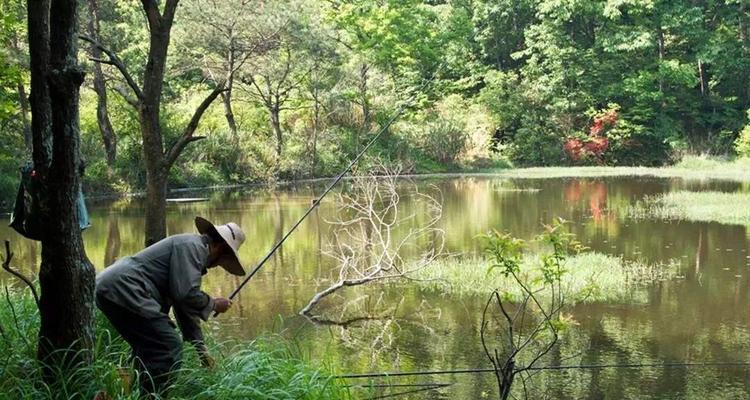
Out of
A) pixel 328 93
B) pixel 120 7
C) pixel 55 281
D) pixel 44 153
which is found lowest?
pixel 55 281

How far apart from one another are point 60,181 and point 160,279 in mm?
649

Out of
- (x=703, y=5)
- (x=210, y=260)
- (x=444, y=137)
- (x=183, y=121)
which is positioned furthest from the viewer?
(x=703, y=5)

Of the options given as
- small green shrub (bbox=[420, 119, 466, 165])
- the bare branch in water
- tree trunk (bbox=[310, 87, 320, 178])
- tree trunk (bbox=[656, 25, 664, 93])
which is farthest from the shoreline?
the bare branch in water

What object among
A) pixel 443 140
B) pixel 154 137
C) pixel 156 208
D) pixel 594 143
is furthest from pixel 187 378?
pixel 594 143

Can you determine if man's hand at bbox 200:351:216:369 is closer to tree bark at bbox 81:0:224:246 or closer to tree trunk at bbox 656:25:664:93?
tree bark at bbox 81:0:224:246

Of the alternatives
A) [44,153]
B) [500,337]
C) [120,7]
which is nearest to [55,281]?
[44,153]

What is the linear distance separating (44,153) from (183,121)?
73.4 ft

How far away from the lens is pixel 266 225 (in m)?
15.8

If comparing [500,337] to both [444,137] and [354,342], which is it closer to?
[354,342]

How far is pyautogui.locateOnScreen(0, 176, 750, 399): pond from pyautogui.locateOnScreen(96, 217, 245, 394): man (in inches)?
63.4

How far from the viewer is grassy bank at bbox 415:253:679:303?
9328 mm

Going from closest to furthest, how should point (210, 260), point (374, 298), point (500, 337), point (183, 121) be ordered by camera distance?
point (210, 260)
point (500, 337)
point (374, 298)
point (183, 121)

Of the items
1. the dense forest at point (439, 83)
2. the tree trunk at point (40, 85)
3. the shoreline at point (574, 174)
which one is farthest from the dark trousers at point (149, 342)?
the dense forest at point (439, 83)

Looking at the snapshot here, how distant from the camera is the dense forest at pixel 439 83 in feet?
80.9
